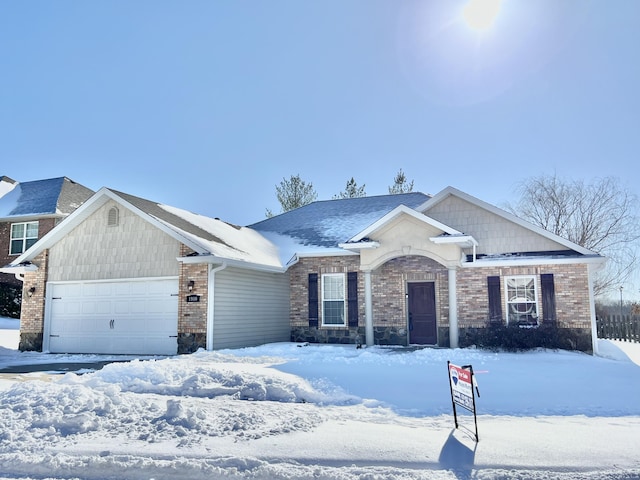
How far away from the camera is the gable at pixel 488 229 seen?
15898 millimetres

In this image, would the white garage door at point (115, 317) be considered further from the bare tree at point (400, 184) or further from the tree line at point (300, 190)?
A: the bare tree at point (400, 184)

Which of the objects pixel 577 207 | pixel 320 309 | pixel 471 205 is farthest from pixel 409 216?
pixel 577 207

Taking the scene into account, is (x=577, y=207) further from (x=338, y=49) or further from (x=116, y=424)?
(x=116, y=424)

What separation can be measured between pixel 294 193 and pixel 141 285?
1004 inches

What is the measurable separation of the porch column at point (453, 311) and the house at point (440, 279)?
30 millimetres

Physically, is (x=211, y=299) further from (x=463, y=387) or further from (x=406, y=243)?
(x=463, y=387)

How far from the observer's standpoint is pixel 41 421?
254 inches

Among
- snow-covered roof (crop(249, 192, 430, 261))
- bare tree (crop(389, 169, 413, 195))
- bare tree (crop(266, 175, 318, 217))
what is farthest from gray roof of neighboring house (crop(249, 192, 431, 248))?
bare tree (crop(389, 169, 413, 195))

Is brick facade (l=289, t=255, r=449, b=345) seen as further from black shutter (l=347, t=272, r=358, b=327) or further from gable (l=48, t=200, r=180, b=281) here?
gable (l=48, t=200, r=180, b=281)

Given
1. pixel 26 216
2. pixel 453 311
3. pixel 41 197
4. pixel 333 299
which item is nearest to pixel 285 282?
pixel 333 299

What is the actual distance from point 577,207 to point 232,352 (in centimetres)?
2371

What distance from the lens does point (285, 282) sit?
18.5 metres

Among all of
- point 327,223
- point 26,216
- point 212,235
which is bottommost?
point 212,235

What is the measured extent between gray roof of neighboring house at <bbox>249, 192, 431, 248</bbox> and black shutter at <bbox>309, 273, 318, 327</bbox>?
4.05ft
